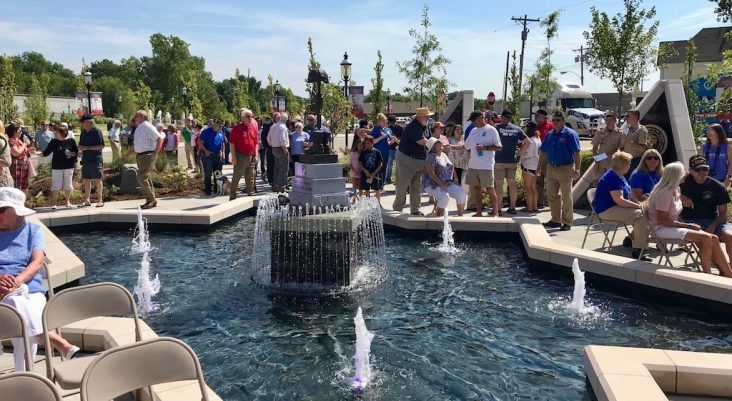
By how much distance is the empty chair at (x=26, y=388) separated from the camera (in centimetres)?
243

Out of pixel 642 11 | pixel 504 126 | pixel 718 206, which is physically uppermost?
pixel 642 11

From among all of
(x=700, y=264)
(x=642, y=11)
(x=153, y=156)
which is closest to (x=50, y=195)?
(x=153, y=156)

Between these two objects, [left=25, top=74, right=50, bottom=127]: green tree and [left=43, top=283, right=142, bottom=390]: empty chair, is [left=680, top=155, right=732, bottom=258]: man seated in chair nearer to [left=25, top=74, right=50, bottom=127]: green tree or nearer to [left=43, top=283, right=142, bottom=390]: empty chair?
[left=43, top=283, right=142, bottom=390]: empty chair

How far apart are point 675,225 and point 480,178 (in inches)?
153

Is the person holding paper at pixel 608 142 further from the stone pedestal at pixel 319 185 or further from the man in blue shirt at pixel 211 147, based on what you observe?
the man in blue shirt at pixel 211 147

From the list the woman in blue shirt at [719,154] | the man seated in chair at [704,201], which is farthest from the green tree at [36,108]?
the man seated in chair at [704,201]

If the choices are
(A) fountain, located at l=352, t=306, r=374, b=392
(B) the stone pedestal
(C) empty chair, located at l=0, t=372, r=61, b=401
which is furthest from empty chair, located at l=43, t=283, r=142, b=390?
(B) the stone pedestal

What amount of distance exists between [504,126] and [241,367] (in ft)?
24.4

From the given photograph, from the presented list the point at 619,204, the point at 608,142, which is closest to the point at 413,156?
the point at 608,142

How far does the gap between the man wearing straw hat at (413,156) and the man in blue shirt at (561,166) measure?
213 cm

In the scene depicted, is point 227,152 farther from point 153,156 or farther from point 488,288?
point 488,288

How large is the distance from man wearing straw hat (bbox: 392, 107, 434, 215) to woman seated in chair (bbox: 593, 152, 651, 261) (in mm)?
3401

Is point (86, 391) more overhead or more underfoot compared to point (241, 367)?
more overhead

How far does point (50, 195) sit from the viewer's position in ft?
42.5
